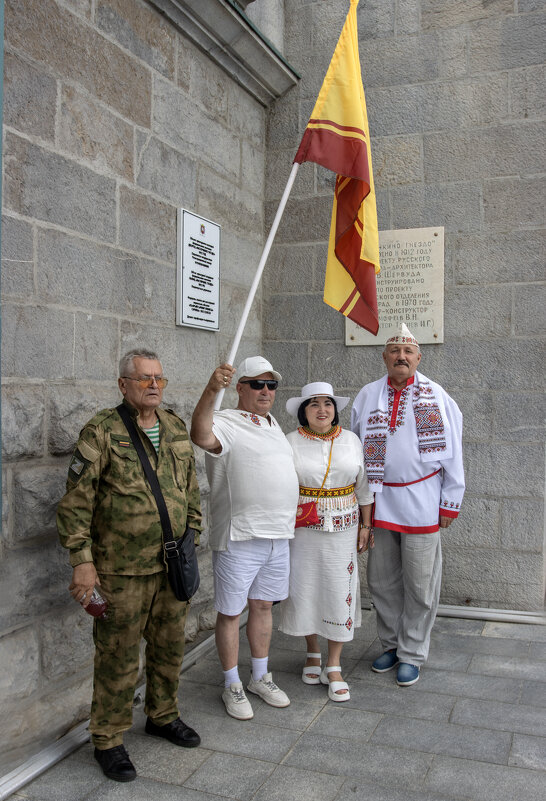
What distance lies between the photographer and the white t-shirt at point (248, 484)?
3.39 meters

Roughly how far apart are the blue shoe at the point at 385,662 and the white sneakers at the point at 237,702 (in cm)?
84

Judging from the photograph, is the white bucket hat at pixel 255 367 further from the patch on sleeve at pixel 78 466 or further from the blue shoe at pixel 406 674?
the blue shoe at pixel 406 674

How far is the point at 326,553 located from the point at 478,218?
260 cm

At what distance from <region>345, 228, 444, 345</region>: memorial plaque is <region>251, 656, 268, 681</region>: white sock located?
2441mm

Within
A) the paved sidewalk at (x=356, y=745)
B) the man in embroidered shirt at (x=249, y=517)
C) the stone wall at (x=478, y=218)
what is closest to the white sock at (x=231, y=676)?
the man in embroidered shirt at (x=249, y=517)

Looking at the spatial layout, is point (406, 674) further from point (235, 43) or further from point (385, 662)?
point (235, 43)

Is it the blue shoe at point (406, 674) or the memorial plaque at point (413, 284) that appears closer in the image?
the blue shoe at point (406, 674)

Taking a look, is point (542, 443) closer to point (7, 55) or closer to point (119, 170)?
point (119, 170)

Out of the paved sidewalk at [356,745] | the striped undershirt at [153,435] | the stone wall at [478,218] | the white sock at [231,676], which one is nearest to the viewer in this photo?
the paved sidewalk at [356,745]

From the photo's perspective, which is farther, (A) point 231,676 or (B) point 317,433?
(B) point 317,433

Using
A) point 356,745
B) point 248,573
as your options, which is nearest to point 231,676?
point 248,573

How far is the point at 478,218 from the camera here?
489 cm

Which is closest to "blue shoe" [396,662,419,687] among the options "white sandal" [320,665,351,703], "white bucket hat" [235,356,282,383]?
"white sandal" [320,665,351,703]

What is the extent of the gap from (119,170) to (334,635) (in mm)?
2540
